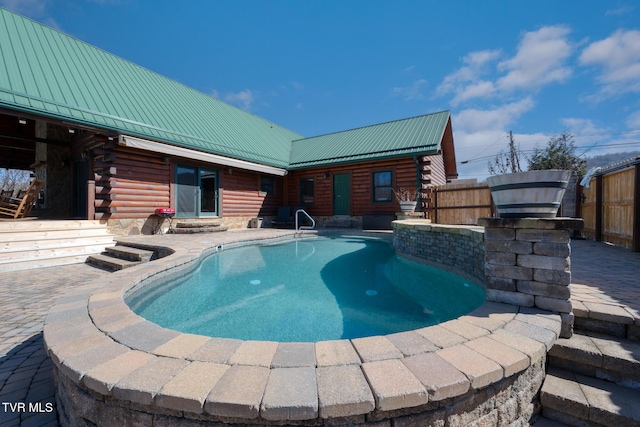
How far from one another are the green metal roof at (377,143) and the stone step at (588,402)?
853 cm

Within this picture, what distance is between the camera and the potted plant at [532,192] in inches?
82.5

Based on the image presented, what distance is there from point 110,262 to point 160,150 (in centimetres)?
376

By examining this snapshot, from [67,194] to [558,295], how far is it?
13417 millimetres

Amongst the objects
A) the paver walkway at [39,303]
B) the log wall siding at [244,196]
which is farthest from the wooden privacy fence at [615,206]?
the log wall siding at [244,196]

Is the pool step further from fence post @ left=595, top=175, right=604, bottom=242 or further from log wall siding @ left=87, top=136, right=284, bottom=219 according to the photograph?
fence post @ left=595, top=175, right=604, bottom=242

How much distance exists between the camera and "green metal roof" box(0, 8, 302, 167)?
20.0 feet

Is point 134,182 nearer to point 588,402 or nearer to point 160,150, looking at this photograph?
point 160,150

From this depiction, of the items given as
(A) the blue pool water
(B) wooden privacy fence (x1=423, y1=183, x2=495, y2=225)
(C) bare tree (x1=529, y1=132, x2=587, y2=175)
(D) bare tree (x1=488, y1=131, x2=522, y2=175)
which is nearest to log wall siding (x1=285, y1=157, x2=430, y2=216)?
(B) wooden privacy fence (x1=423, y1=183, x2=495, y2=225)

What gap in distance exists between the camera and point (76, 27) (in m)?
11.4

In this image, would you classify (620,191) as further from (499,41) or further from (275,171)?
(275,171)

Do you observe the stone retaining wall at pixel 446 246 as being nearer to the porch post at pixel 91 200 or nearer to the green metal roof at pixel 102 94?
the green metal roof at pixel 102 94

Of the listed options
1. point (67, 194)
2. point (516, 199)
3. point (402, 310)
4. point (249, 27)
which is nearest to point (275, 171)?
point (249, 27)

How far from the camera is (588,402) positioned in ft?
5.26

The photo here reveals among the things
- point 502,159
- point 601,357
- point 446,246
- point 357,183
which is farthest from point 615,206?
point 502,159
